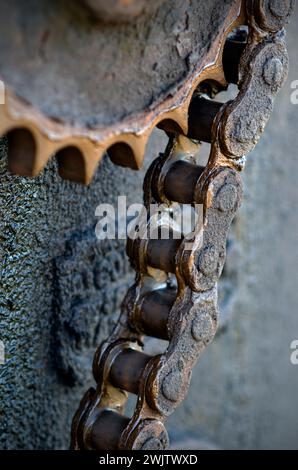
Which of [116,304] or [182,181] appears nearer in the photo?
[182,181]

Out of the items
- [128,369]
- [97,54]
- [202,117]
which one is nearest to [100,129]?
[97,54]

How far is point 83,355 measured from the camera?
3.80 ft

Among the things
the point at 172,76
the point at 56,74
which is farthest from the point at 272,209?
the point at 56,74

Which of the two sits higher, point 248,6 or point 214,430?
point 248,6

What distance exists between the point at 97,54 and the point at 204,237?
0.25 m

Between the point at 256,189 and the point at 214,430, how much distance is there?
47 cm

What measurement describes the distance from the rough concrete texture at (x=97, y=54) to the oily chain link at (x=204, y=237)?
0.07 metres

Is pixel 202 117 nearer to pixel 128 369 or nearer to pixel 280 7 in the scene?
pixel 280 7

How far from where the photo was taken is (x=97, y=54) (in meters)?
0.74

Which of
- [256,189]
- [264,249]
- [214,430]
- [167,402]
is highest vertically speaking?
[256,189]

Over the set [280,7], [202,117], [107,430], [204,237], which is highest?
[280,7]

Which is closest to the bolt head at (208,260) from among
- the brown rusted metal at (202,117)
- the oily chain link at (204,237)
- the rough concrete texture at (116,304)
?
the oily chain link at (204,237)

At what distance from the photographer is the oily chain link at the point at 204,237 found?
2.87ft

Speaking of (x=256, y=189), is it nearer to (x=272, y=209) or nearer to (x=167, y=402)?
(x=272, y=209)
